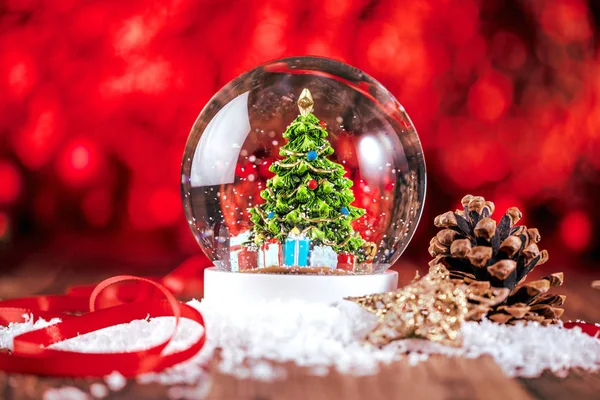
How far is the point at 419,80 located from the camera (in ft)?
8.75

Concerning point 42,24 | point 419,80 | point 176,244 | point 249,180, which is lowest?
point 176,244

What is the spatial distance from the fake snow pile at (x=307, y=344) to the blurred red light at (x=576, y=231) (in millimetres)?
1597

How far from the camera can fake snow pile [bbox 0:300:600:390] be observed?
941 mm

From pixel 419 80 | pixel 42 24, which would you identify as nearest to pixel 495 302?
pixel 419 80

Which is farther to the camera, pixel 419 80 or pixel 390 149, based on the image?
pixel 419 80

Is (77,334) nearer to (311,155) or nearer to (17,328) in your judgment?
(17,328)

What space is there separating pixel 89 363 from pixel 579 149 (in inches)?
88.4

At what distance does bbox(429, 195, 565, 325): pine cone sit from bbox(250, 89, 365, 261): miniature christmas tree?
6.9 inches

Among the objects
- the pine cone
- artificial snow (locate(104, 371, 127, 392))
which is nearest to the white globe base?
the pine cone

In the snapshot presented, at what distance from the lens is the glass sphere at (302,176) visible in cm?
133

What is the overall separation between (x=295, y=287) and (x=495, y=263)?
332 millimetres

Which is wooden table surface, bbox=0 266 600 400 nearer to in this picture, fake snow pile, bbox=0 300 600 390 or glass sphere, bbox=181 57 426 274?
fake snow pile, bbox=0 300 600 390

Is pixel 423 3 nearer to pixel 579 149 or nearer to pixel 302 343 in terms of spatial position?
pixel 579 149

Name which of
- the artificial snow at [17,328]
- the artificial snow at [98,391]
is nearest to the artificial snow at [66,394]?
the artificial snow at [98,391]
